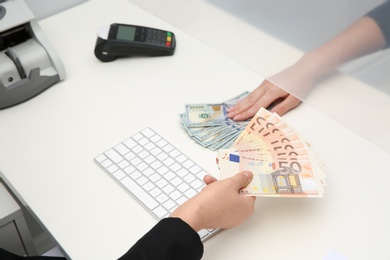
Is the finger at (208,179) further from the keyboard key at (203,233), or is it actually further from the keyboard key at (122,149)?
the keyboard key at (122,149)

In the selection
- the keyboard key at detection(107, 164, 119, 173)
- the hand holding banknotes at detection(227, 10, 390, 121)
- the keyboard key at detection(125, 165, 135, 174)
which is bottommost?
the keyboard key at detection(107, 164, 119, 173)

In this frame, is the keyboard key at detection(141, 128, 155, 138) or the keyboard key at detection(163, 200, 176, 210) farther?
the keyboard key at detection(141, 128, 155, 138)

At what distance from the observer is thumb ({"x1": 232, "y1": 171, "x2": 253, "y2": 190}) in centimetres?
104

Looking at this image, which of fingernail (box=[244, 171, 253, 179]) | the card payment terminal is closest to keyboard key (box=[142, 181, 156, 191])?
fingernail (box=[244, 171, 253, 179])

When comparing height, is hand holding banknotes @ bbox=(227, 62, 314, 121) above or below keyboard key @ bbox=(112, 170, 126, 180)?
above

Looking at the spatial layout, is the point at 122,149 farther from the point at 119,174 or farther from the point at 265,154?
the point at 265,154

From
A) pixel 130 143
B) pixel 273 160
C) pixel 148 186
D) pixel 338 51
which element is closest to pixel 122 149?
pixel 130 143

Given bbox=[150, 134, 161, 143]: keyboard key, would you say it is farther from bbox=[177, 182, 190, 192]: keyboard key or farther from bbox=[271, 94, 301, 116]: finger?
bbox=[271, 94, 301, 116]: finger

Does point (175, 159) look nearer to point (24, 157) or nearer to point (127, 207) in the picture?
point (127, 207)

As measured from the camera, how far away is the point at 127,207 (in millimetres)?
1087

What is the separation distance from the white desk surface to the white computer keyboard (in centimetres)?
2

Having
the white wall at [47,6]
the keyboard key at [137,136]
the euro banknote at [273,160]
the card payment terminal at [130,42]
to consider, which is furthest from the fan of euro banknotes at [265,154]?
the white wall at [47,6]

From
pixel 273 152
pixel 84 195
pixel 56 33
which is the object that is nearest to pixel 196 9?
pixel 273 152

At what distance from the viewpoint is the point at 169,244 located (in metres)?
0.96
